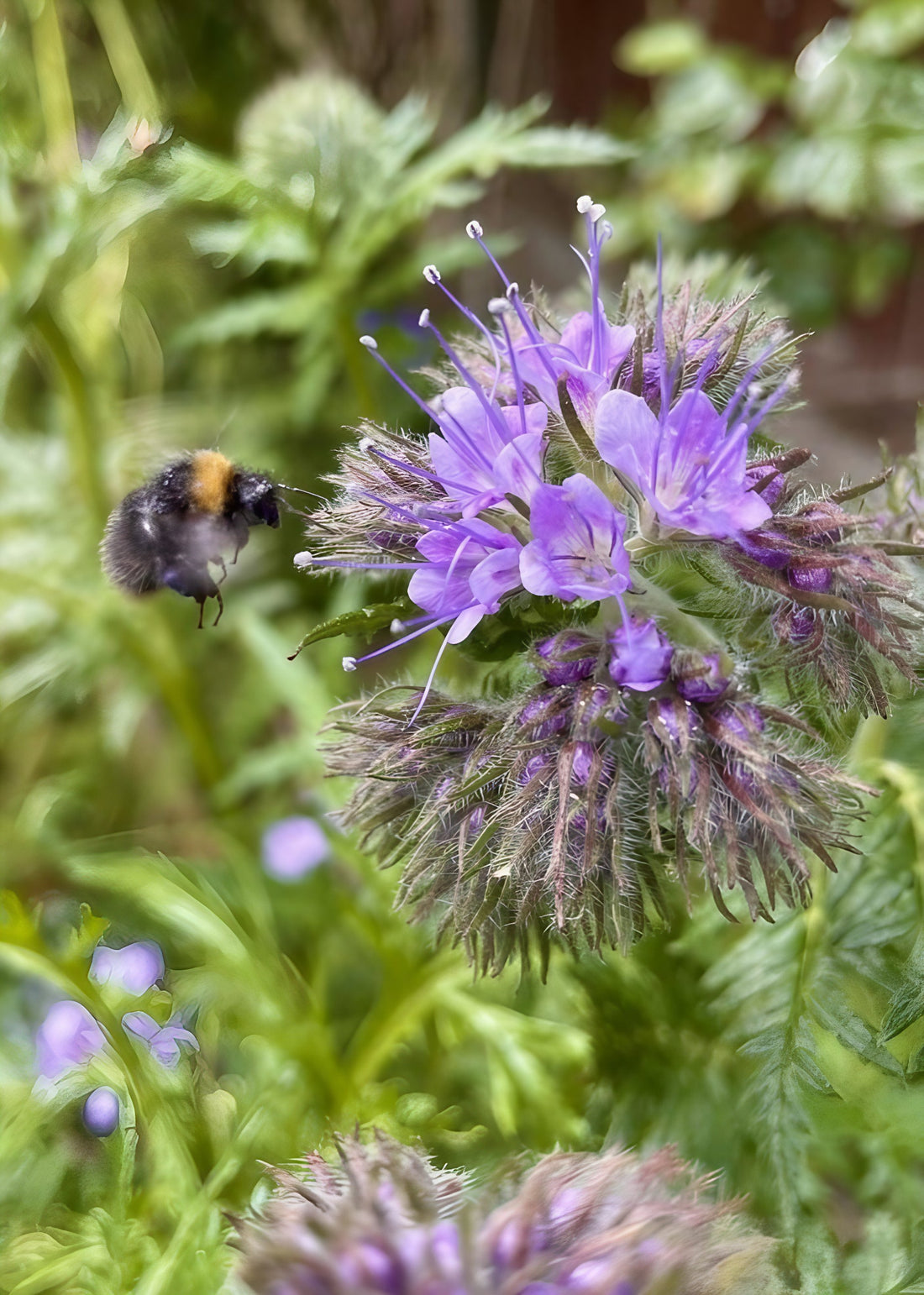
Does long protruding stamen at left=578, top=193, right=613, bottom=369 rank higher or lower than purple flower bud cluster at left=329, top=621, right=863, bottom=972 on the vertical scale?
higher

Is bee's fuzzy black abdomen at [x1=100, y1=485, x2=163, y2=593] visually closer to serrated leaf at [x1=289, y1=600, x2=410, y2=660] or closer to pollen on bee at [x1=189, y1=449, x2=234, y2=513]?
pollen on bee at [x1=189, y1=449, x2=234, y2=513]

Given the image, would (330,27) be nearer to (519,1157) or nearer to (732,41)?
(732,41)

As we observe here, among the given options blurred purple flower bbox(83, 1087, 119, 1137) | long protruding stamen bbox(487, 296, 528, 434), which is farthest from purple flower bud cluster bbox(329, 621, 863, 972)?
blurred purple flower bbox(83, 1087, 119, 1137)

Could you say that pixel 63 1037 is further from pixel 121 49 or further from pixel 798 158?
pixel 798 158

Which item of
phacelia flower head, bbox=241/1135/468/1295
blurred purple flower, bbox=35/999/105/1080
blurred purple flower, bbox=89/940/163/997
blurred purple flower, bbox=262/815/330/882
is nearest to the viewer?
phacelia flower head, bbox=241/1135/468/1295

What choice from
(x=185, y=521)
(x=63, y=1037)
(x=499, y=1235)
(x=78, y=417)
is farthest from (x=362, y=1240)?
(x=78, y=417)

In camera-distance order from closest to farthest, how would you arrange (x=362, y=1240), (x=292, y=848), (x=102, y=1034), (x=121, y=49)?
(x=362, y=1240)
(x=102, y=1034)
(x=292, y=848)
(x=121, y=49)
